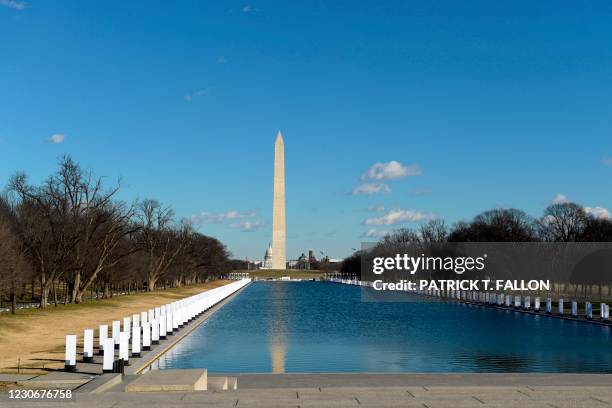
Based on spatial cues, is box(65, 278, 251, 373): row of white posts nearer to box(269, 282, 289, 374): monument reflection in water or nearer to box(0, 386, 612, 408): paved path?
box(269, 282, 289, 374): monument reflection in water

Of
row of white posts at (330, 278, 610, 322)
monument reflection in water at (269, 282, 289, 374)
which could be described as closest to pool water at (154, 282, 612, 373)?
monument reflection in water at (269, 282, 289, 374)

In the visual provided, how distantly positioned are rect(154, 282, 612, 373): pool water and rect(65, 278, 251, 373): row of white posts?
1117 mm

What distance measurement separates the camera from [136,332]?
25.4 m

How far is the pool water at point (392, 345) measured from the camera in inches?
987

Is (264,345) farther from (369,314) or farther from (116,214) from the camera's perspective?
(116,214)

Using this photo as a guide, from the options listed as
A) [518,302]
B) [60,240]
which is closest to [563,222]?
[518,302]

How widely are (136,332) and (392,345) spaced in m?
11.7

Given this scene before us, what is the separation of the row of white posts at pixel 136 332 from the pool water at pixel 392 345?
1.12 metres

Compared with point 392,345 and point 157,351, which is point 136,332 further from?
point 392,345

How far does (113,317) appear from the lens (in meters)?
47.8

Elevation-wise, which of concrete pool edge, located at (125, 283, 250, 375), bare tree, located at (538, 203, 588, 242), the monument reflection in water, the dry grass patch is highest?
bare tree, located at (538, 203, 588, 242)

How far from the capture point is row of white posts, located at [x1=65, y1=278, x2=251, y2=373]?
70.4 feet

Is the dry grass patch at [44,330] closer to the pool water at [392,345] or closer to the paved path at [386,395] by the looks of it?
the pool water at [392,345]

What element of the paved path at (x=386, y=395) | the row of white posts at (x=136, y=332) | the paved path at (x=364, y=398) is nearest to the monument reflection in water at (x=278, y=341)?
the row of white posts at (x=136, y=332)
